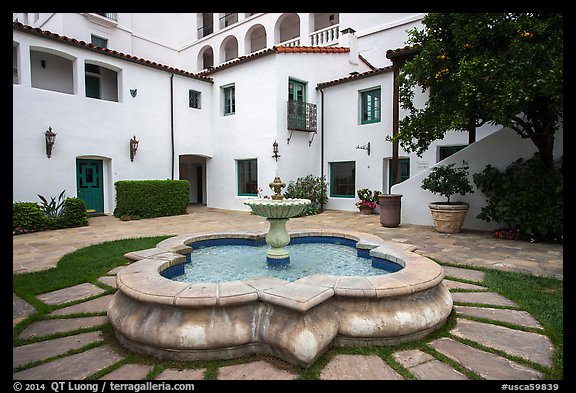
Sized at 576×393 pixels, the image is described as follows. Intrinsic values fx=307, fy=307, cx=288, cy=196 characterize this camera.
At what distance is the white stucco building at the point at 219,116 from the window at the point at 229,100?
0.05 meters

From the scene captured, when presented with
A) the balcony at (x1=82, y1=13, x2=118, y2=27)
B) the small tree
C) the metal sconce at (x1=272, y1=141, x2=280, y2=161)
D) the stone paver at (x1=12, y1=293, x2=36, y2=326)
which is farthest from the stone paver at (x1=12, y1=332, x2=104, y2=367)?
the balcony at (x1=82, y1=13, x2=118, y2=27)

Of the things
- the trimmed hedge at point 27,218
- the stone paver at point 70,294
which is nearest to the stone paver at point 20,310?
the stone paver at point 70,294

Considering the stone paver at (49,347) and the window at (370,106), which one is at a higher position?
the window at (370,106)

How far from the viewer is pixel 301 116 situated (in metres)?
12.9

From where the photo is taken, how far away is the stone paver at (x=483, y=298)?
347cm

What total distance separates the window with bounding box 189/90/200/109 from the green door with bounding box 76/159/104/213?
4678 millimetres

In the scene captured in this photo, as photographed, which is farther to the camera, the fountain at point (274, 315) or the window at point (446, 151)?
the window at point (446, 151)

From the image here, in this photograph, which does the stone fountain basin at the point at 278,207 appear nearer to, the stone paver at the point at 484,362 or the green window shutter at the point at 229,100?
the stone paver at the point at 484,362

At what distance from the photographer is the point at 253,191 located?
524 inches

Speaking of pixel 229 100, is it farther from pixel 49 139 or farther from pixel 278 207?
pixel 278 207

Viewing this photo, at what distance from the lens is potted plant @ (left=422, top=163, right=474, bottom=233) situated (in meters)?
7.78

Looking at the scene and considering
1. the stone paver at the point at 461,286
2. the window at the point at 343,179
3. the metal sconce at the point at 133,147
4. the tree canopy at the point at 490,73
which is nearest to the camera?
the stone paver at the point at 461,286

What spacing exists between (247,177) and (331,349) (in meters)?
11.4

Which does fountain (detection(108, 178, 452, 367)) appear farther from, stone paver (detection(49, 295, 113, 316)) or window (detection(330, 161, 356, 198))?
window (detection(330, 161, 356, 198))
